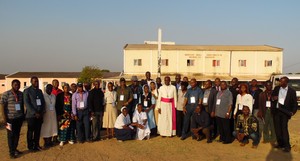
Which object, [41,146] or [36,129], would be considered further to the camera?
[41,146]

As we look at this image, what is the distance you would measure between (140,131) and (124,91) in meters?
1.30

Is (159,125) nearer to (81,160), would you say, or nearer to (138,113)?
(138,113)

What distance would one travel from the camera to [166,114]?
30.4 feet

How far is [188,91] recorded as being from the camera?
895 cm

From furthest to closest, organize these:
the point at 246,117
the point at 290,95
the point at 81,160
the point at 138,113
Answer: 1. the point at 138,113
2. the point at 246,117
3. the point at 290,95
4. the point at 81,160

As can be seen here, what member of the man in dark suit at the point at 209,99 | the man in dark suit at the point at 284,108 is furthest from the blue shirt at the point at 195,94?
the man in dark suit at the point at 284,108

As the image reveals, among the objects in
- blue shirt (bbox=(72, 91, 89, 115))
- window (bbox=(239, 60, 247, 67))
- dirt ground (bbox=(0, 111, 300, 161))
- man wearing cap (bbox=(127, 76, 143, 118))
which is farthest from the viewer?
window (bbox=(239, 60, 247, 67))

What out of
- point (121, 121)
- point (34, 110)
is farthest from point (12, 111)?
point (121, 121)

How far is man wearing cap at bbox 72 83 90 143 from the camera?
8.20 m

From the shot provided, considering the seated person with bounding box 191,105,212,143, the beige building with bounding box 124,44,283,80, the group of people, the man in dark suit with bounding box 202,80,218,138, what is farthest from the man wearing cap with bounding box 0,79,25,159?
the beige building with bounding box 124,44,283,80

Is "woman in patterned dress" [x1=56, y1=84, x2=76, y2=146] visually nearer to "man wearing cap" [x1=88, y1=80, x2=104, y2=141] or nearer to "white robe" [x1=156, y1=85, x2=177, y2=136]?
"man wearing cap" [x1=88, y1=80, x2=104, y2=141]

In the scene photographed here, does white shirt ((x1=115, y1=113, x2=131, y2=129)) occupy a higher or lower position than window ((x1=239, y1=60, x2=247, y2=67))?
lower

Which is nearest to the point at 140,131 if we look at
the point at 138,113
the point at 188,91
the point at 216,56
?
the point at 138,113

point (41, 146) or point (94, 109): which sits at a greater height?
point (94, 109)
